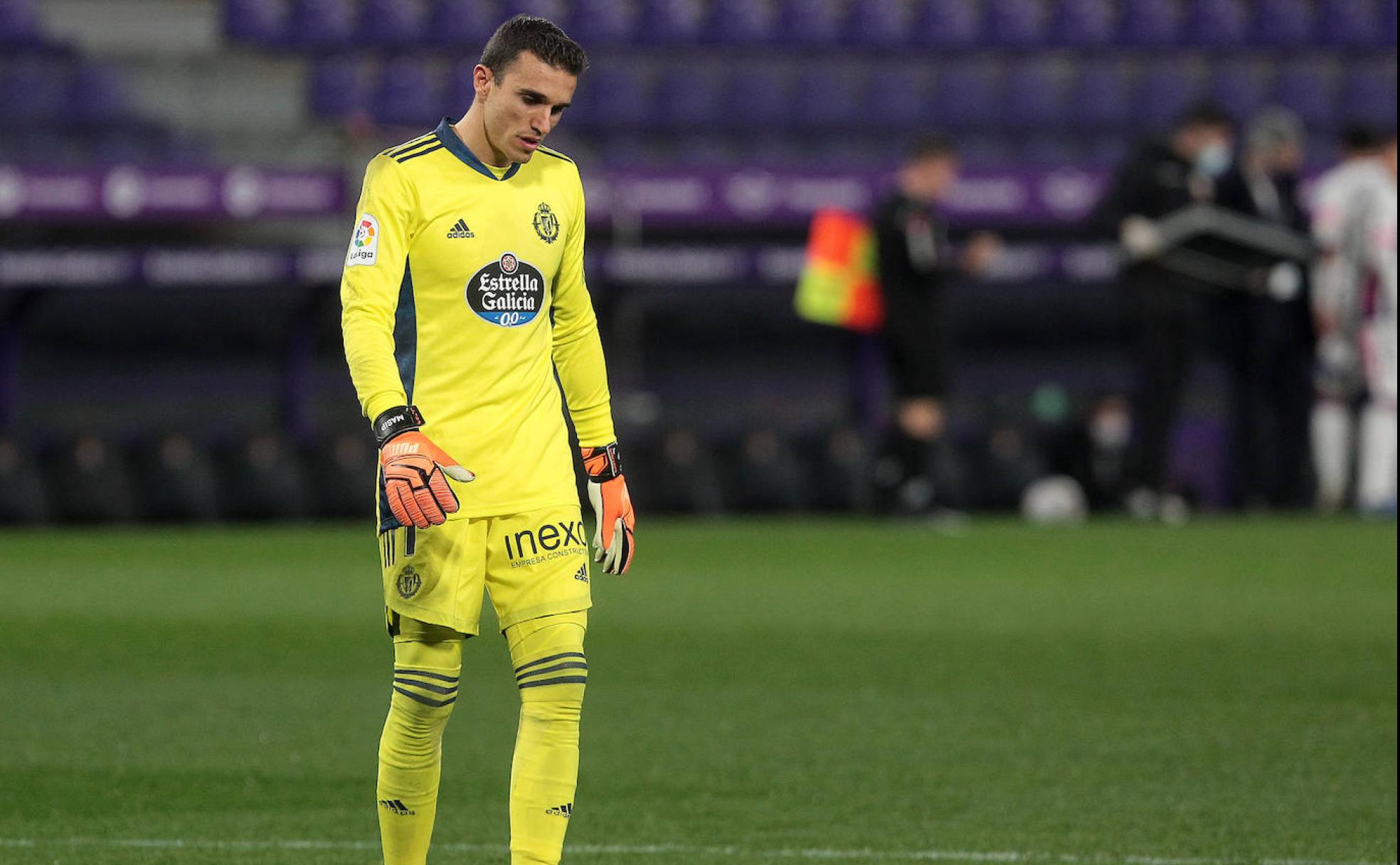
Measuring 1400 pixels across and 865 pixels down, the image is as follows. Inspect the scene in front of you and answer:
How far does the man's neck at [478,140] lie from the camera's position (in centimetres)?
422

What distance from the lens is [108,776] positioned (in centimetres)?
570

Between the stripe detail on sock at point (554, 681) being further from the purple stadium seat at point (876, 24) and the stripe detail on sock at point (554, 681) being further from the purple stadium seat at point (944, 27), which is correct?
the purple stadium seat at point (944, 27)

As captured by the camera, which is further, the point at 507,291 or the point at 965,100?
the point at 965,100

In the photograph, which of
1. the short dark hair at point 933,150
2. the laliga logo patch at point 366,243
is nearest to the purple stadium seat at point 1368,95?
the short dark hair at point 933,150

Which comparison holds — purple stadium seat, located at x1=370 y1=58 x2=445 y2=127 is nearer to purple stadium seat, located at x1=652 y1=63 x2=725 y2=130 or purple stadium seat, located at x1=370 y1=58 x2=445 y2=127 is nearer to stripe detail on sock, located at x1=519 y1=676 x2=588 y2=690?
purple stadium seat, located at x1=652 y1=63 x2=725 y2=130

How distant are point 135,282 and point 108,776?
28.7 feet

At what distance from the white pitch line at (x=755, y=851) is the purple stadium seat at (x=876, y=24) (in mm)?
14348

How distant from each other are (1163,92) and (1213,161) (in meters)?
4.44

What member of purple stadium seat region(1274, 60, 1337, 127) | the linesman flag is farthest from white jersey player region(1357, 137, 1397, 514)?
purple stadium seat region(1274, 60, 1337, 127)

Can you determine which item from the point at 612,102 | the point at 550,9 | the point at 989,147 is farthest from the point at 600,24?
the point at 989,147

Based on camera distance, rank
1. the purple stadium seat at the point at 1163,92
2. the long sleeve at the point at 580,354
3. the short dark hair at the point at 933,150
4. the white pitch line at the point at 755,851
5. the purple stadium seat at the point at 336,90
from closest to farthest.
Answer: the long sleeve at the point at 580,354
the white pitch line at the point at 755,851
the short dark hair at the point at 933,150
the purple stadium seat at the point at 336,90
the purple stadium seat at the point at 1163,92

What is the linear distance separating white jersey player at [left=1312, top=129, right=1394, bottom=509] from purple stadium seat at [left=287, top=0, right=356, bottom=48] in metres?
8.23

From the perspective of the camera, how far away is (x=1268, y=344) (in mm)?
14805

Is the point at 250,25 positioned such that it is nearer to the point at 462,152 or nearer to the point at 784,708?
the point at 784,708
